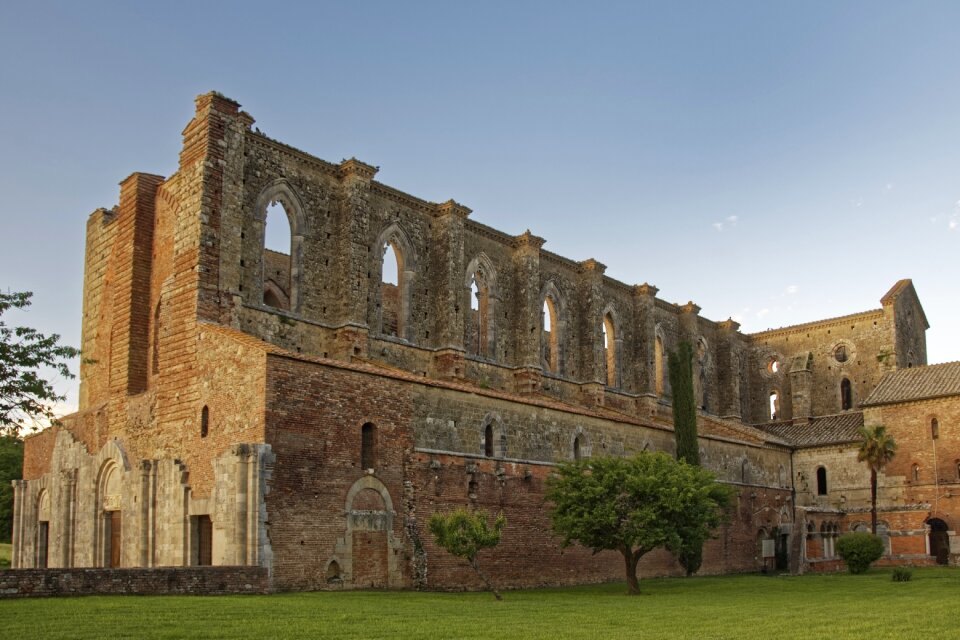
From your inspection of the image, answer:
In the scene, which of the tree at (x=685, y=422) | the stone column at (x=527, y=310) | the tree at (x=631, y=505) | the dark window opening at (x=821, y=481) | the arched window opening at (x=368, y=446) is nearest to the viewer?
the arched window opening at (x=368, y=446)

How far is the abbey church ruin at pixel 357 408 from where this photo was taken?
23375 millimetres

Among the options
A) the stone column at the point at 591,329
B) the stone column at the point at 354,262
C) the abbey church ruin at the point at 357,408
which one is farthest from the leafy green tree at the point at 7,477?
the stone column at the point at 591,329

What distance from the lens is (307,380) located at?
23188 mm

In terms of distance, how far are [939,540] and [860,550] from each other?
28.2 feet

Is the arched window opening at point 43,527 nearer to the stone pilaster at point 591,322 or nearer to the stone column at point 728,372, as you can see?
the stone pilaster at point 591,322

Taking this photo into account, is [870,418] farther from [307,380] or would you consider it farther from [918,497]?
[307,380]

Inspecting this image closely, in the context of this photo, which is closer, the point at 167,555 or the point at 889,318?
the point at 167,555

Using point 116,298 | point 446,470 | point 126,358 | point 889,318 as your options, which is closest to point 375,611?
point 446,470

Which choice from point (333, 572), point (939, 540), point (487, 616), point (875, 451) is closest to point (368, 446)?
point (333, 572)

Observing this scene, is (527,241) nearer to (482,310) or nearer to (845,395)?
(482,310)

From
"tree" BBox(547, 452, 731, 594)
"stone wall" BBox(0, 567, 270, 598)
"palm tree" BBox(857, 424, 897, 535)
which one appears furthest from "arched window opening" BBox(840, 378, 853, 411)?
"stone wall" BBox(0, 567, 270, 598)

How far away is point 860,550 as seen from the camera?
35688 mm

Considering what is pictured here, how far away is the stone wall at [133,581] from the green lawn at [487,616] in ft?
1.48

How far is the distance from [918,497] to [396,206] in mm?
26300
